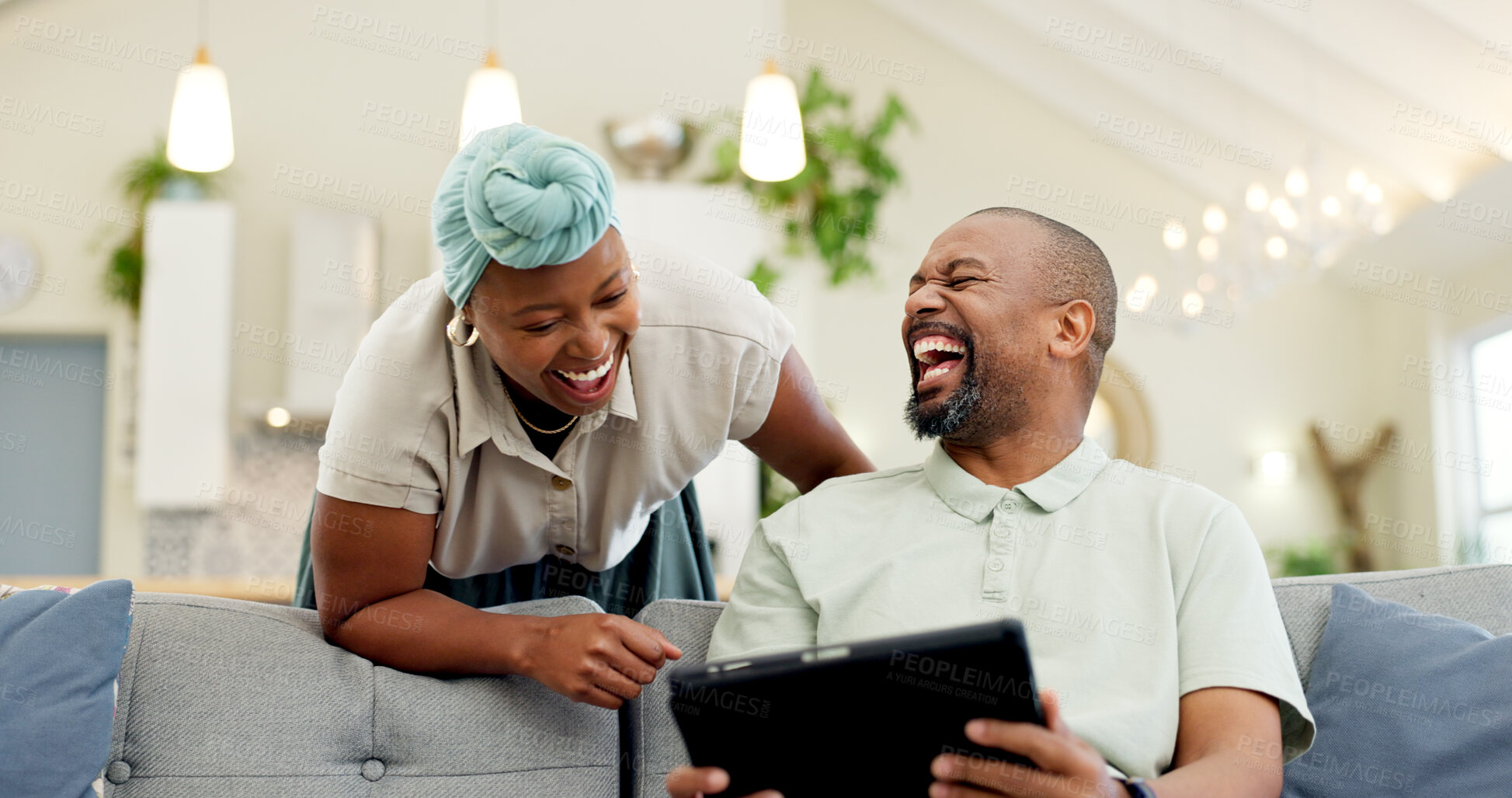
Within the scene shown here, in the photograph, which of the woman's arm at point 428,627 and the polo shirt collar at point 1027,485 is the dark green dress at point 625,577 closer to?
the woman's arm at point 428,627

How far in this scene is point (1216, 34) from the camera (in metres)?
5.68

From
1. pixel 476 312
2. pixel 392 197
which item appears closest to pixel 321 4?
pixel 392 197

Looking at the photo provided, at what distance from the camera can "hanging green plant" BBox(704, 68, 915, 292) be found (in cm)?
520

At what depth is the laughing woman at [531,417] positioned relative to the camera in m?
1.34

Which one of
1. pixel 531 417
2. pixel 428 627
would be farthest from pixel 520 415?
pixel 428 627

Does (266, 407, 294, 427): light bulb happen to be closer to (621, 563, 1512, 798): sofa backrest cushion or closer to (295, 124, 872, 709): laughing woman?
(295, 124, 872, 709): laughing woman

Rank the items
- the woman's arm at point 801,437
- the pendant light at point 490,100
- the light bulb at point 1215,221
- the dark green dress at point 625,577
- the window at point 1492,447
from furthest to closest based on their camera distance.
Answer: the window at point 1492,447 < the light bulb at point 1215,221 < the pendant light at point 490,100 < the dark green dress at point 625,577 < the woman's arm at point 801,437

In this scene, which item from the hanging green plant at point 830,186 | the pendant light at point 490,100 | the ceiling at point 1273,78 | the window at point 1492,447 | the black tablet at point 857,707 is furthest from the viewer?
the window at point 1492,447

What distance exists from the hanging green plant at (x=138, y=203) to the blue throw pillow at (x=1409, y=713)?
5.25 m

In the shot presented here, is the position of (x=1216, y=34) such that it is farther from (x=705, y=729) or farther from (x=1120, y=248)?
(x=705, y=729)

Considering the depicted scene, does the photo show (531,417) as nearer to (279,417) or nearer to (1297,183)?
(1297,183)

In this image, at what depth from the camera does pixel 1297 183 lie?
4715 mm

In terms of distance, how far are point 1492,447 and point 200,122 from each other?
21.1 ft

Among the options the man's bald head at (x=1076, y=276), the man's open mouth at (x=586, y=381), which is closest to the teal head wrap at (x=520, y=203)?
the man's open mouth at (x=586, y=381)
